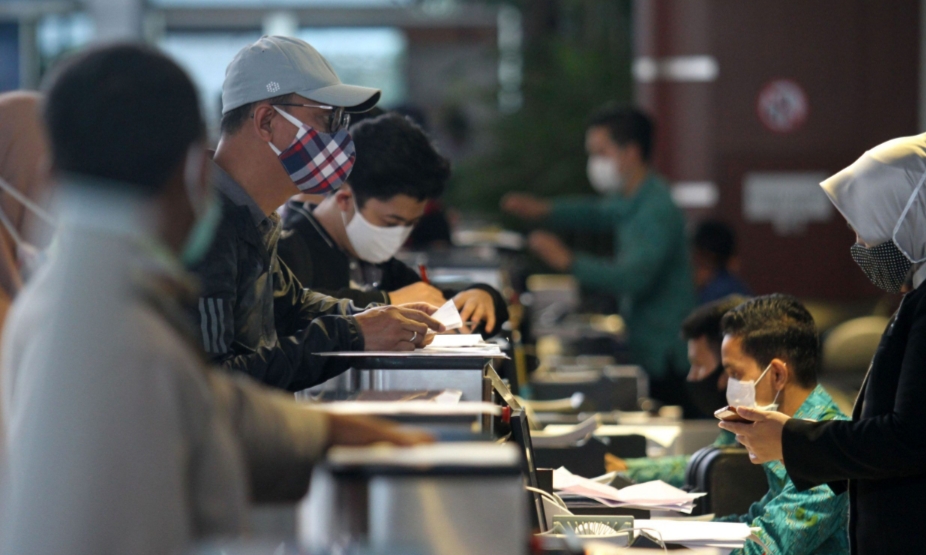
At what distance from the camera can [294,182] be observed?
8.04 feet

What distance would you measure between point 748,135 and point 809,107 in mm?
450

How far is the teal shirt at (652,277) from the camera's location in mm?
5738

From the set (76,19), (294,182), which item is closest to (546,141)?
(76,19)

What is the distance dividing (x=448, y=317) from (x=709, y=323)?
49.0 inches

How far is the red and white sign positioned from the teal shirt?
2101 millimetres

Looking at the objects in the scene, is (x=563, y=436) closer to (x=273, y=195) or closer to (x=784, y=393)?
(x=784, y=393)

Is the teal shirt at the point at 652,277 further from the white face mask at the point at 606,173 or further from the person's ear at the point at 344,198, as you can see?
the person's ear at the point at 344,198

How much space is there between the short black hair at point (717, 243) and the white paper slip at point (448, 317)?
11.7 ft

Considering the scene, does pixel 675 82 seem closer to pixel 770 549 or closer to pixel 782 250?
pixel 782 250

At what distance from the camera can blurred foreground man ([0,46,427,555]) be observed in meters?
1.23

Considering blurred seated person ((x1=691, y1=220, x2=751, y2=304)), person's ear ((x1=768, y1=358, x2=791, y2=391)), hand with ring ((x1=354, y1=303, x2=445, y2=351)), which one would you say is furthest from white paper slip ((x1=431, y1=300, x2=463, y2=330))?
blurred seated person ((x1=691, y1=220, x2=751, y2=304))

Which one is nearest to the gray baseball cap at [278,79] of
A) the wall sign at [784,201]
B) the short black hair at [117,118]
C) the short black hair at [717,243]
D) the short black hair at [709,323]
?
the short black hair at [117,118]

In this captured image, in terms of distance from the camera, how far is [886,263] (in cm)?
234

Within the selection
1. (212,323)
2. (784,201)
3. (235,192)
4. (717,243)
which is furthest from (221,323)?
(784,201)
